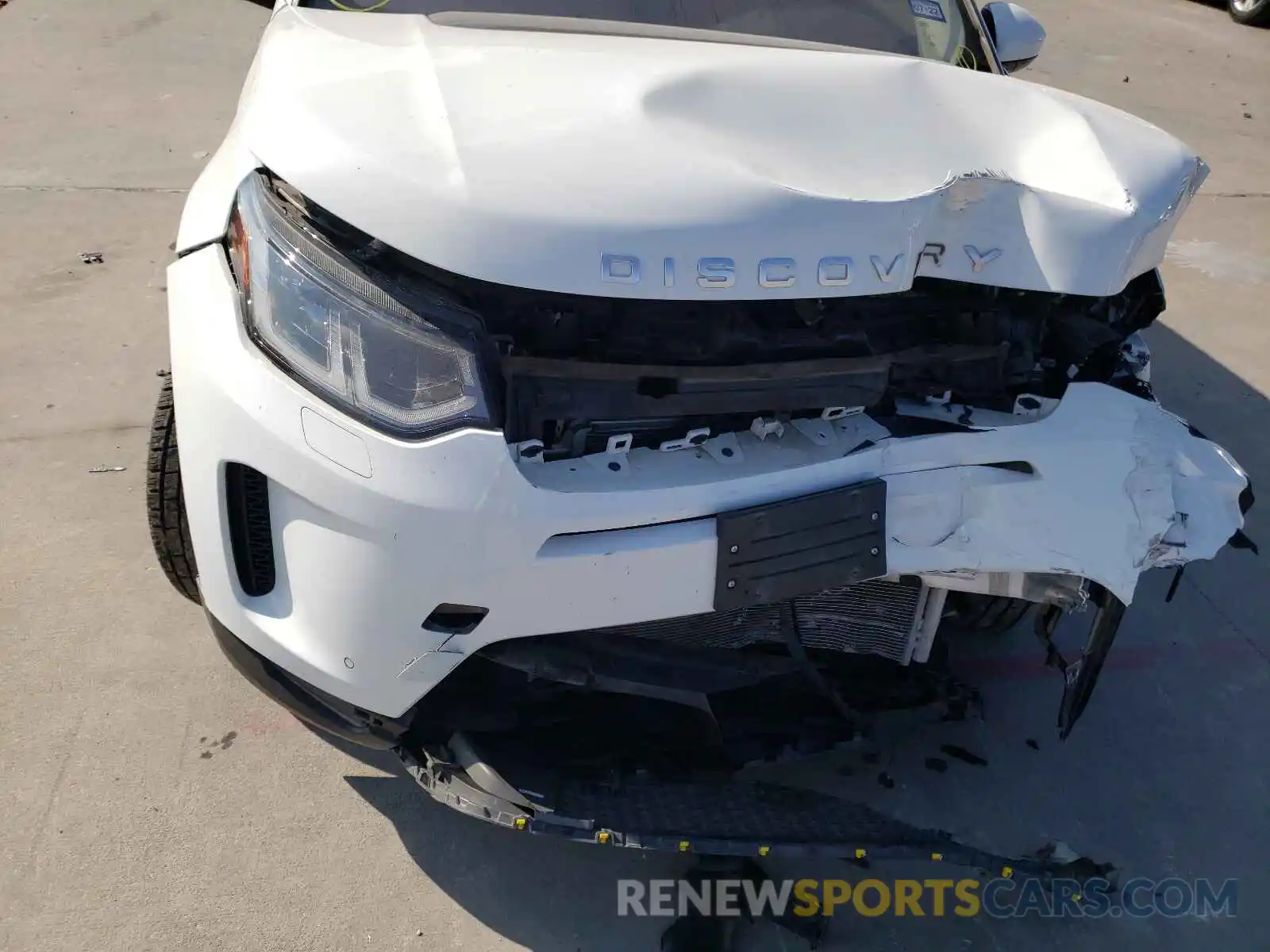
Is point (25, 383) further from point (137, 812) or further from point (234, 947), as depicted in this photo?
point (234, 947)

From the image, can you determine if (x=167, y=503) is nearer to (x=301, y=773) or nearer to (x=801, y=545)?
(x=301, y=773)

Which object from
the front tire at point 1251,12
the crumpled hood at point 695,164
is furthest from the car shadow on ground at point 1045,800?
the front tire at point 1251,12

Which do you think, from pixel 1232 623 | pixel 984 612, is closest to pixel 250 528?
pixel 984 612

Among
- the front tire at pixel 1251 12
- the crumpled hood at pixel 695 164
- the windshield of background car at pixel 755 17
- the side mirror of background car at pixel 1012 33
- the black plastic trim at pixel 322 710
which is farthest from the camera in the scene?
the front tire at pixel 1251 12

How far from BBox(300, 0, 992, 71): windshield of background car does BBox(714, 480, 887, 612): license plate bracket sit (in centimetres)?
124

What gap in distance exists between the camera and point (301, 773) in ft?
7.59

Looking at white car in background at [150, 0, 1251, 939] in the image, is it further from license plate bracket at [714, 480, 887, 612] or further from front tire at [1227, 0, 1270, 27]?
front tire at [1227, 0, 1270, 27]

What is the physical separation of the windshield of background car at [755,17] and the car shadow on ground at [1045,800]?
165cm

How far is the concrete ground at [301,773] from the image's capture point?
6.74 ft

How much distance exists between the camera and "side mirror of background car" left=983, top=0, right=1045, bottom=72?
321cm

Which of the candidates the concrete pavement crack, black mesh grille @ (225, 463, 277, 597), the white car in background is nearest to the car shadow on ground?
the concrete pavement crack

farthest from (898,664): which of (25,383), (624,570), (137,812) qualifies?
(25,383)

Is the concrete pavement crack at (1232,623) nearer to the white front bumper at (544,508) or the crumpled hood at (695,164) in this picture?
the white front bumper at (544,508)

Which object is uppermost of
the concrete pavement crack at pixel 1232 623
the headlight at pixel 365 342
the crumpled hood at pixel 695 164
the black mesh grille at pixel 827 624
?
the crumpled hood at pixel 695 164
